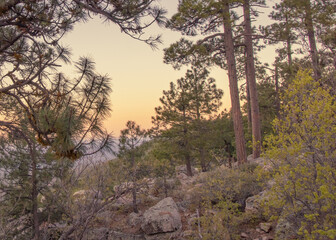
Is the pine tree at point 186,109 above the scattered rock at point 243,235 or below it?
above

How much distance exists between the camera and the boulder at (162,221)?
9.84 metres

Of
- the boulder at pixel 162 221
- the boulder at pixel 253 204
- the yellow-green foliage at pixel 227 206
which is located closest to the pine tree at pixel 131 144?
the boulder at pixel 162 221

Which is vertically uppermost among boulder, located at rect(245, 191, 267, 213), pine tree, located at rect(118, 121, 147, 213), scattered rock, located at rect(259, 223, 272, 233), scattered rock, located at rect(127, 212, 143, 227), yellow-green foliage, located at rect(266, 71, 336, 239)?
pine tree, located at rect(118, 121, 147, 213)

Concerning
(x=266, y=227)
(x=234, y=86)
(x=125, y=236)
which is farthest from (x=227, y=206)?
(x=234, y=86)

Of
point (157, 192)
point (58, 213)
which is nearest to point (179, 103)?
point (157, 192)

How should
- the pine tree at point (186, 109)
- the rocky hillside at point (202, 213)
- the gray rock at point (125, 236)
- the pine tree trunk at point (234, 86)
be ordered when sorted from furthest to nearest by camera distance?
the pine tree at point (186, 109)
the pine tree trunk at point (234, 86)
the gray rock at point (125, 236)
the rocky hillside at point (202, 213)

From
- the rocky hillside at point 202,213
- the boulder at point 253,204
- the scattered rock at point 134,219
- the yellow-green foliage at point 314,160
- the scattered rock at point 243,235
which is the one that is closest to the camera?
the yellow-green foliage at point 314,160

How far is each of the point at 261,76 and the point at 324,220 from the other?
17819mm

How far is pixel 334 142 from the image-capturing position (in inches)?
175

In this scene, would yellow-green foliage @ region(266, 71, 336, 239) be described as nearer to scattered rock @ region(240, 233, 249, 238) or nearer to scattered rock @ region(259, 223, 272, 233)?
scattered rock @ region(259, 223, 272, 233)

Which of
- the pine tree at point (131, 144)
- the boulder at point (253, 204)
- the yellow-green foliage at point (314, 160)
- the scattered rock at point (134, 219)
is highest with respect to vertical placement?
the pine tree at point (131, 144)

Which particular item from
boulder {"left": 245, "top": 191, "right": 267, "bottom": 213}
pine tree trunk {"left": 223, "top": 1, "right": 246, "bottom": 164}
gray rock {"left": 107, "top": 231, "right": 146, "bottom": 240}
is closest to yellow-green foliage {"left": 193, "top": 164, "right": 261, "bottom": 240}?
boulder {"left": 245, "top": 191, "right": 267, "bottom": 213}

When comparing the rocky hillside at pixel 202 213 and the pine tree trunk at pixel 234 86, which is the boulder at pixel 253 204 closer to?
the rocky hillside at pixel 202 213

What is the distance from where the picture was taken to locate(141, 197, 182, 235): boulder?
9.84 meters
